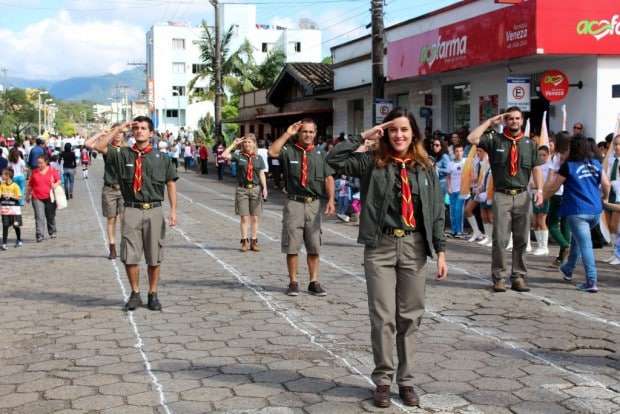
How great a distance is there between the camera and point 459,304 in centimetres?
880

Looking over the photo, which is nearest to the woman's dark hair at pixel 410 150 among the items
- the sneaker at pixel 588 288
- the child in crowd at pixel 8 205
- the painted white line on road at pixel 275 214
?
the sneaker at pixel 588 288

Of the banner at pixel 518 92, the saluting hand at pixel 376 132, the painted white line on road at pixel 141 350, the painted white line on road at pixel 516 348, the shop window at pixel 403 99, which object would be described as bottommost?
the painted white line on road at pixel 141 350

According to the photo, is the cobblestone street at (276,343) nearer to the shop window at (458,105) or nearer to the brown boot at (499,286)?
the brown boot at (499,286)

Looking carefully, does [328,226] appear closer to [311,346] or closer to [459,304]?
[459,304]

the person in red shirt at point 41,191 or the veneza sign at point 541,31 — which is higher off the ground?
the veneza sign at point 541,31

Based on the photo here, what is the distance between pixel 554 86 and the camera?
16.5m

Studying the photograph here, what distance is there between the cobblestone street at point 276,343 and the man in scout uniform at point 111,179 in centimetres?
75

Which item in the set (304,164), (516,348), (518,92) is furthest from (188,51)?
(516,348)

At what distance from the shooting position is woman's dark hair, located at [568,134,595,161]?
953 cm

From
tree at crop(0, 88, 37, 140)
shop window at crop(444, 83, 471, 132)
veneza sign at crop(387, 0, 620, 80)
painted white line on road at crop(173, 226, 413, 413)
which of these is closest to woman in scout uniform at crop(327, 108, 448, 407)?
painted white line on road at crop(173, 226, 413, 413)

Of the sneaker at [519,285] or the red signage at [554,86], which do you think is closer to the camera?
the sneaker at [519,285]

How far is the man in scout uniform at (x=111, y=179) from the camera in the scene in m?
8.51

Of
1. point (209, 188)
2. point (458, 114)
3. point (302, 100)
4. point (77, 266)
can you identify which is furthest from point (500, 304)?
point (302, 100)

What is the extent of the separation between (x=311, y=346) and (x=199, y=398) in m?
1.59
